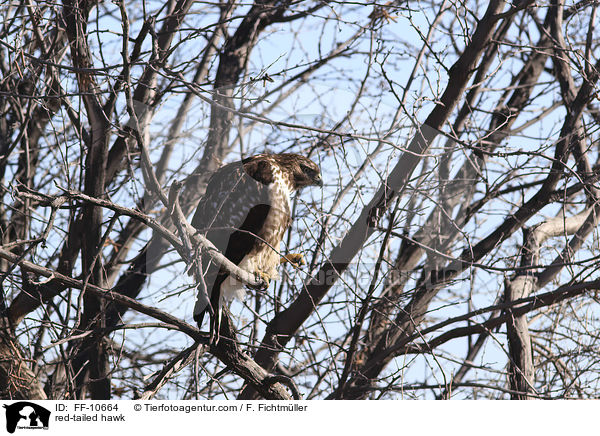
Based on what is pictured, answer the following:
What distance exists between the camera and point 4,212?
17.1ft

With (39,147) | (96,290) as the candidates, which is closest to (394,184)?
(96,290)

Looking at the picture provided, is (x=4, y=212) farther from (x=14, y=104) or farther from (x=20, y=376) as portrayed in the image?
(x=20, y=376)

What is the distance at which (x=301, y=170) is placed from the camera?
4727mm
